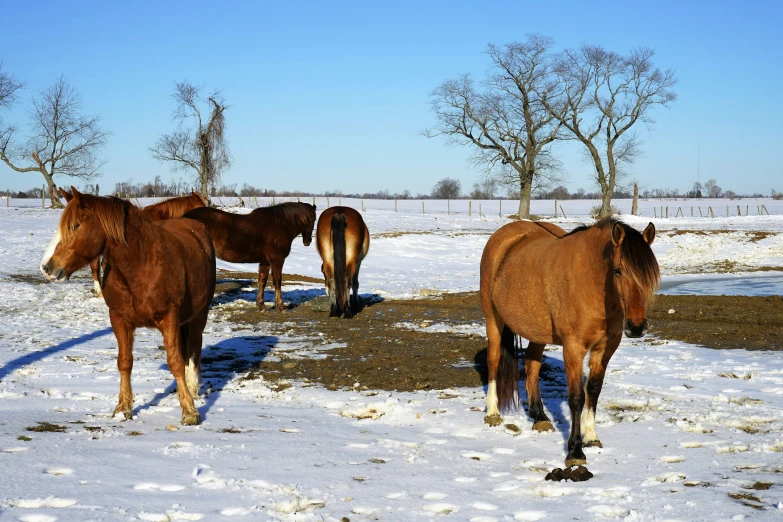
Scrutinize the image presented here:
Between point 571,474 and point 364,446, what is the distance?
1.52m

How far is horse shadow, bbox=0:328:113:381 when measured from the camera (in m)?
7.61

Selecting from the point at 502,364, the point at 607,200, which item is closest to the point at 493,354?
the point at 502,364

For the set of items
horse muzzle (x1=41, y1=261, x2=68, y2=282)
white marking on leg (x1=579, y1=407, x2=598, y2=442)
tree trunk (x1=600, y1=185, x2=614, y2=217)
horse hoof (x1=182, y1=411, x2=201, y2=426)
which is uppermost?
tree trunk (x1=600, y1=185, x2=614, y2=217)

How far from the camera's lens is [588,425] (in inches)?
205

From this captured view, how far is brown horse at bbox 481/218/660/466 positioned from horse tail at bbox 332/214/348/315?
6.21m

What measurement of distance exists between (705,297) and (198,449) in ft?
39.3

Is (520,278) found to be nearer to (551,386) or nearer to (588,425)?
(588,425)

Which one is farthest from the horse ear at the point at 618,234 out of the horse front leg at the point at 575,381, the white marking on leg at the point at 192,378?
the white marking on leg at the point at 192,378

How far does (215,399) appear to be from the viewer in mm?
6793

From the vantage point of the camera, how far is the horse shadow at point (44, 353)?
25.0ft

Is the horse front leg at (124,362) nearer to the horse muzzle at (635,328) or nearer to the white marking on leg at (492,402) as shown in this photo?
the white marking on leg at (492,402)

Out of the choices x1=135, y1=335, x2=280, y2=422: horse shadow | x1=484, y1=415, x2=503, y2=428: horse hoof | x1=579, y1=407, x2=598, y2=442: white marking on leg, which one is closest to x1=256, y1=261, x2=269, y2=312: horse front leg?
x1=135, y1=335, x2=280, y2=422: horse shadow

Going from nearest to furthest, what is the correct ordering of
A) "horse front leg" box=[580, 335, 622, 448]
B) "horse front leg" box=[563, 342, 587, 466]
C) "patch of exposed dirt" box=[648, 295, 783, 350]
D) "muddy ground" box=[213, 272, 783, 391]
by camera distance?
"horse front leg" box=[563, 342, 587, 466] < "horse front leg" box=[580, 335, 622, 448] < "muddy ground" box=[213, 272, 783, 391] < "patch of exposed dirt" box=[648, 295, 783, 350]

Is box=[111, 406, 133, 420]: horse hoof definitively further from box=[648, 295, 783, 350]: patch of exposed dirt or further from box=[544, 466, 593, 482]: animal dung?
box=[648, 295, 783, 350]: patch of exposed dirt
